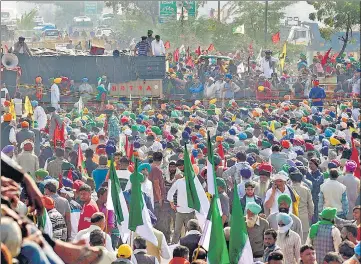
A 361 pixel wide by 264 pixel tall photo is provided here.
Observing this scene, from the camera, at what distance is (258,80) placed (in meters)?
33.2

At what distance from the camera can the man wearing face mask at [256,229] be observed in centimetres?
958

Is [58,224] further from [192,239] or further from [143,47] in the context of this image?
[143,47]

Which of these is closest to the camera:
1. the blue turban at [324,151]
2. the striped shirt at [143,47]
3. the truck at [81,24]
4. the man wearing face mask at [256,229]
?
the man wearing face mask at [256,229]

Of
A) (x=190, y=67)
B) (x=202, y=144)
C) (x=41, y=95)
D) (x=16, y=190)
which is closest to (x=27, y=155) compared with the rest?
(x=202, y=144)

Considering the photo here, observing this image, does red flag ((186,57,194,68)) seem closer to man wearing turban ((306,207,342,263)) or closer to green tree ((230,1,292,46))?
green tree ((230,1,292,46))

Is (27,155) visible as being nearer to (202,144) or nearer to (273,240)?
(202,144)

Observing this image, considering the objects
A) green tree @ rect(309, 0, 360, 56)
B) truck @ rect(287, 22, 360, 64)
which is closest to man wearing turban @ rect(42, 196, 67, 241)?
green tree @ rect(309, 0, 360, 56)

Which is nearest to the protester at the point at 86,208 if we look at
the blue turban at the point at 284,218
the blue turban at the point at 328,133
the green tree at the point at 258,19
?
the blue turban at the point at 284,218

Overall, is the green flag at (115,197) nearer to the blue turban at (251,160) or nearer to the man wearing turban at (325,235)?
the man wearing turban at (325,235)

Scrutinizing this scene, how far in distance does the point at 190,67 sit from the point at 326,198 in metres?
26.3

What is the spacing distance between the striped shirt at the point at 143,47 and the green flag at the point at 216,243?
885 inches

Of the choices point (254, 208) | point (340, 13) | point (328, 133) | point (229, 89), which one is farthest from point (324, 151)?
point (340, 13)

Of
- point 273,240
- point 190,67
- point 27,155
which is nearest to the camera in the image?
point 273,240

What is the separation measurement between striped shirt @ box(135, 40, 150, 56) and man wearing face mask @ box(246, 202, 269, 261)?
20701mm
